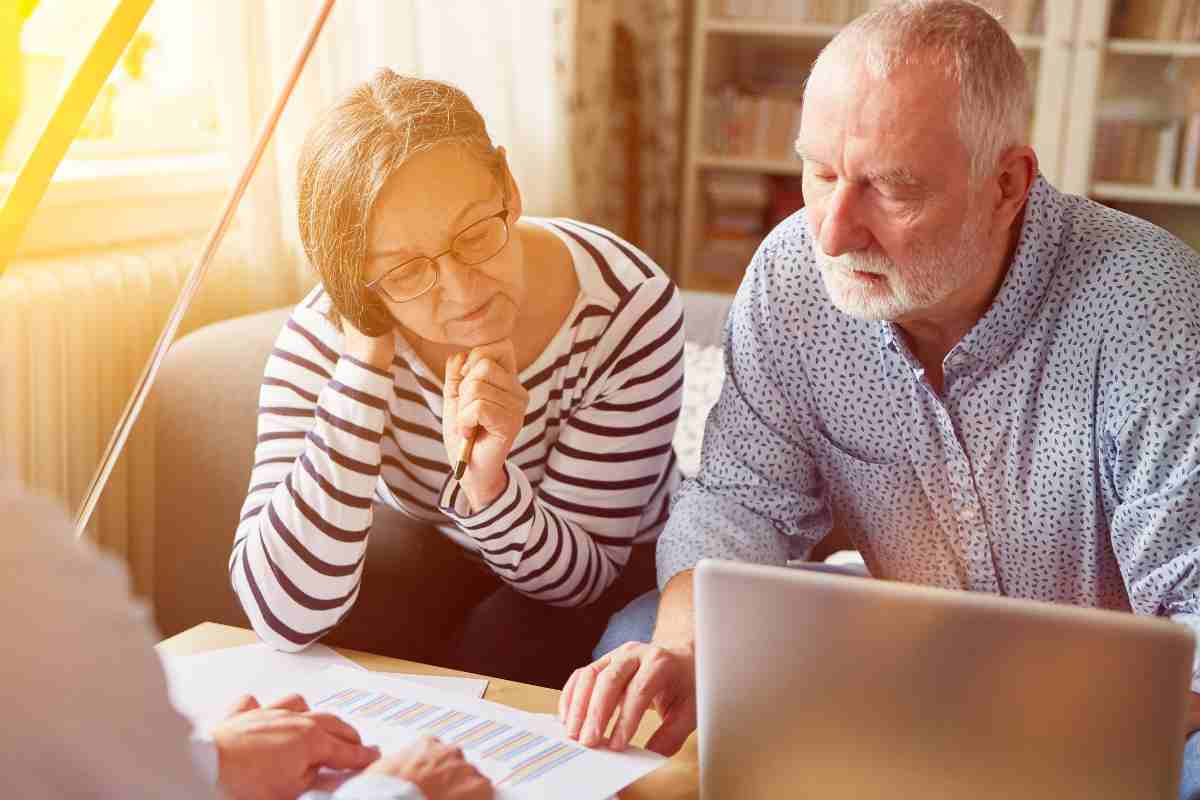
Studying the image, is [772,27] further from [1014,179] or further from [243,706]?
[243,706]

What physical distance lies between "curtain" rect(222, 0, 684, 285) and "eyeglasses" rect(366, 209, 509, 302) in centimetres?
92

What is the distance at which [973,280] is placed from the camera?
1.22 metres

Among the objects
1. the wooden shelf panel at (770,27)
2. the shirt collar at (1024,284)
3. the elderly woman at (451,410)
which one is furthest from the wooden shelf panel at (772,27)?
the shirt collar at (1024,284)

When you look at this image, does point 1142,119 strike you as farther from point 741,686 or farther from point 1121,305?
point 741,686

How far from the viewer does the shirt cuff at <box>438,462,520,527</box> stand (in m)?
1.29

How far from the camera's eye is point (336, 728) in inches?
34.4

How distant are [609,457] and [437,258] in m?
0.32

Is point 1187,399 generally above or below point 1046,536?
above

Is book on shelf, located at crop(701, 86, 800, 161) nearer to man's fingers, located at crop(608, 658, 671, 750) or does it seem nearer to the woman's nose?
the woman's nose

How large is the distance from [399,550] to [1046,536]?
0.76 m

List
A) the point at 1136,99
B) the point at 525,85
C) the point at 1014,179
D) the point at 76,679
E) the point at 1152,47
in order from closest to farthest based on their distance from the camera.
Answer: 1. the point at 76,679
2. the point at 1014,179
3. the point at 525,85
4. the point at 1152,47
5. the point at 1136,99

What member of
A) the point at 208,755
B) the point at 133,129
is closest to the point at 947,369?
the point at 208,755

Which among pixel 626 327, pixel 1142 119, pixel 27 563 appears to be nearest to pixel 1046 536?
pixel 626 327

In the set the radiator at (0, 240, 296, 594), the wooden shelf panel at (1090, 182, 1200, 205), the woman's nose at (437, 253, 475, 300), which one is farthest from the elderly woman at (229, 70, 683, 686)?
the wooden shelf panel at (1090, 182, 1200, 205)
